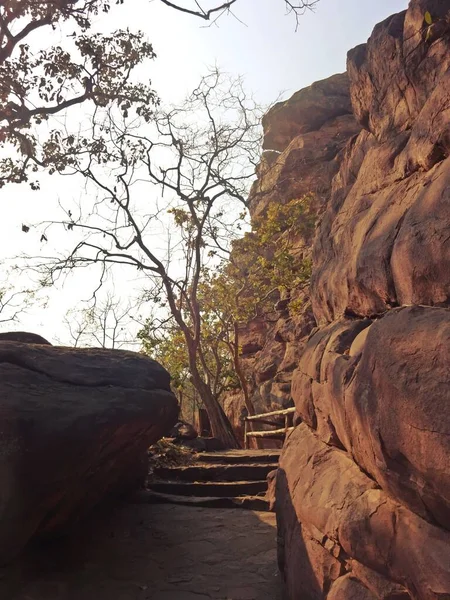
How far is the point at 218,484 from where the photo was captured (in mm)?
7551

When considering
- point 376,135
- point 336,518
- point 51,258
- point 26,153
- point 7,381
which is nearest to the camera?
point 336,518

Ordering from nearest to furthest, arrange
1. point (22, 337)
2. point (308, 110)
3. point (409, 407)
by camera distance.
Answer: point (409, 407), point (22, 337), point (308, 110)

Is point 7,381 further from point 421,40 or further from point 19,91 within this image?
point 19,91

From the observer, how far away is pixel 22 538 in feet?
13.4

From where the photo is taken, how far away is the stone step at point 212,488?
292 inches

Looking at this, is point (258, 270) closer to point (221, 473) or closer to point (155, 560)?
point (221, 473)

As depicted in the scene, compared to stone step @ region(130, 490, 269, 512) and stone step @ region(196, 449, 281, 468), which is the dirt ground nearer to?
stone step @ region(130, 490, 269, 512)

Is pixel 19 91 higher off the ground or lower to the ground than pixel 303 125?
lower

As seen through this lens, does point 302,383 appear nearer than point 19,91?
Yes

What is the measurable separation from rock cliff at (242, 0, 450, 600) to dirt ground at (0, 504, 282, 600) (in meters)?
0.56

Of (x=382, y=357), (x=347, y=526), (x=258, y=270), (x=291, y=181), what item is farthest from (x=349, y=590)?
(x=291, y=181)

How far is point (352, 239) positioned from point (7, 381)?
3291mm

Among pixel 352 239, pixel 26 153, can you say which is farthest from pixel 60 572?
pixel 26 153

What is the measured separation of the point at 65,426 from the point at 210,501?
321 cm
